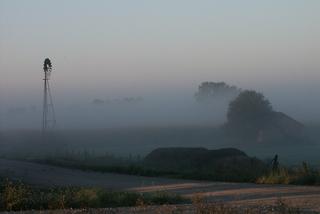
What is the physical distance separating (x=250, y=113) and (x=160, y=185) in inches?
2815

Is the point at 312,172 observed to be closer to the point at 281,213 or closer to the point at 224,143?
the point at 281,213

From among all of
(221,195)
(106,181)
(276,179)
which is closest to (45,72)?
(106,181)

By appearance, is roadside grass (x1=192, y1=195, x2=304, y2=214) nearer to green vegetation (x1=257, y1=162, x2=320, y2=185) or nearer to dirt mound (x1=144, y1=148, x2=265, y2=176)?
green vegetation (x1=257, y1=162, x2=320, y2=185)

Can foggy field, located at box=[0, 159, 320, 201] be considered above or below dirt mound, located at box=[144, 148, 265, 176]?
below

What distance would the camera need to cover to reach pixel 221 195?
23.8 m

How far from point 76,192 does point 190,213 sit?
7.08m

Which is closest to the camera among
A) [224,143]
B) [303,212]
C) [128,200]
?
[303,212]

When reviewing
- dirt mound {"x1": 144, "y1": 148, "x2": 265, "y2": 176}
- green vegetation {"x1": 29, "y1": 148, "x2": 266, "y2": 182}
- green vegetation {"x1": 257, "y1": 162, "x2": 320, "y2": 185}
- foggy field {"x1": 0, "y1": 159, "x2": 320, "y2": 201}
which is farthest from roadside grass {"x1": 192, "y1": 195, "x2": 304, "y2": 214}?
dirt mound {"x1": 144, "y1": 148, "x2": 265, "y2": 176}

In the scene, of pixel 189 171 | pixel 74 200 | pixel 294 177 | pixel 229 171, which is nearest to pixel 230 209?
pixel 74 200

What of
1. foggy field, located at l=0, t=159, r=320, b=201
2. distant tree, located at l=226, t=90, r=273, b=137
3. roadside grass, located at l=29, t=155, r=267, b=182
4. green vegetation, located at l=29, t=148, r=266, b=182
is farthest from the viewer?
distant tree, located at l=226, t=90, r=273, b=137

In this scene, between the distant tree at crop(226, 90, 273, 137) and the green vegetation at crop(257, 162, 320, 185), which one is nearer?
the green vegetation at crop(257, 162, 320, 185)

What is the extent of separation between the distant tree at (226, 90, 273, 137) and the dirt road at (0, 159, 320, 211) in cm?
6017

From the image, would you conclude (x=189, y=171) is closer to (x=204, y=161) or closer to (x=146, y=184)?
(x=204, y=161)

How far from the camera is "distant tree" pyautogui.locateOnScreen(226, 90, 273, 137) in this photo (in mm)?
100688
